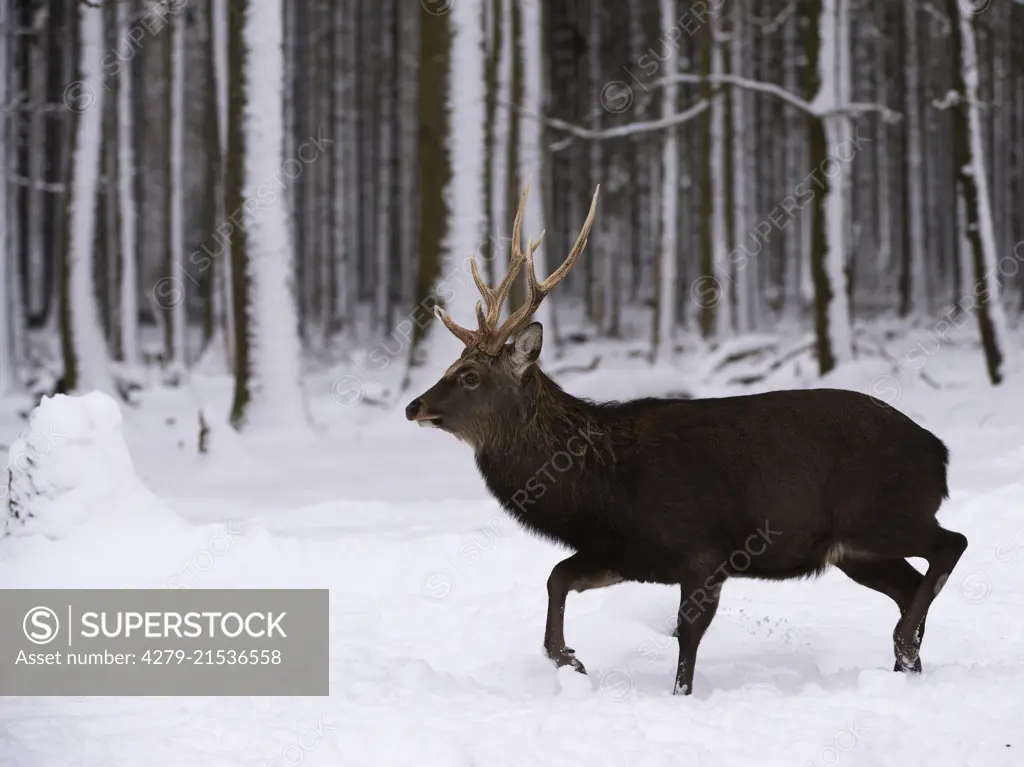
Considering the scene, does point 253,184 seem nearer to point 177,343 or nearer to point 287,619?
point 287,619

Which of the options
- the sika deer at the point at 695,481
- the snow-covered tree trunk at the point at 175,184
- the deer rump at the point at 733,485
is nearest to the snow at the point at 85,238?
the snow-covered tree trunk at the point at 175,184

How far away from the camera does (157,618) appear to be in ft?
19.1

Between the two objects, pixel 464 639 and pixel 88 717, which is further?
pixel 464 639

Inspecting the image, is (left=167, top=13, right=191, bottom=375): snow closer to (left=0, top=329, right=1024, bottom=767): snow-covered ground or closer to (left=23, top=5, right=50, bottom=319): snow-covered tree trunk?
(left=23, top=5, right=50, bottom=319): snow-covered tree trunk

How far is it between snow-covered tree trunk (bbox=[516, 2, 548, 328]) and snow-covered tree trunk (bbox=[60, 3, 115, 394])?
596cm

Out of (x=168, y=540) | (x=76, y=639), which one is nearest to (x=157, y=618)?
(x=76, y=639)

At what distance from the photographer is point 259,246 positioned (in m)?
11.8

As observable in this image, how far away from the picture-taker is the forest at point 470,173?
43.5 feet

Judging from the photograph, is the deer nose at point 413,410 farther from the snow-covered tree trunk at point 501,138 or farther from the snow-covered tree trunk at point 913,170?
the snow-covered tree trunk at point 913,170

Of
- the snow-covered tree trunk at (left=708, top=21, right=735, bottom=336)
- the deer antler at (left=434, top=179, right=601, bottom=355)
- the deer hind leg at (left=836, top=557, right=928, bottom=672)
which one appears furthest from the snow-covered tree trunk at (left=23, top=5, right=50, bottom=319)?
the deer hind leg at (left=836, top=557, right=928, bottom=672)

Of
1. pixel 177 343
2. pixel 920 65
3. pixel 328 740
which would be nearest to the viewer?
pixel 328 740

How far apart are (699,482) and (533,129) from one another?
14.1m

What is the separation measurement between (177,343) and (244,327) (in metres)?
12.3

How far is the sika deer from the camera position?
5.14 meters
